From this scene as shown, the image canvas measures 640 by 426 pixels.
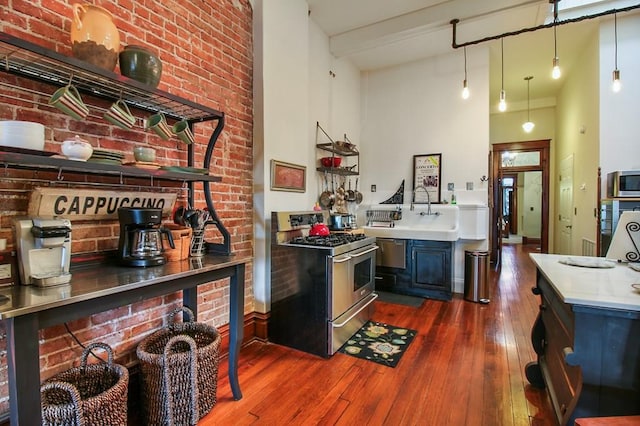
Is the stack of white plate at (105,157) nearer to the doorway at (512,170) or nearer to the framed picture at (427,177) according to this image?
the framed picture at (427,177)

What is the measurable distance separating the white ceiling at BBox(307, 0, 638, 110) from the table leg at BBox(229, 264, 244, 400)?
2924mm

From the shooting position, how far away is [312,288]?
249cm

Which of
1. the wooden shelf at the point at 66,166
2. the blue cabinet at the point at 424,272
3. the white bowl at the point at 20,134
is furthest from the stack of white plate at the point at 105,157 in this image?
the blue cabinet at the point at 424,272

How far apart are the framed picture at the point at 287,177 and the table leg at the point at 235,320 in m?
1.08

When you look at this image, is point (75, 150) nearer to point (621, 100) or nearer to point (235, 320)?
point (235, 320)

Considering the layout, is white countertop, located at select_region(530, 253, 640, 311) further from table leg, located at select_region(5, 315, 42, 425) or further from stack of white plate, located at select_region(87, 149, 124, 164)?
stack of white plate, located at select_region(87, 149, 124, 164)

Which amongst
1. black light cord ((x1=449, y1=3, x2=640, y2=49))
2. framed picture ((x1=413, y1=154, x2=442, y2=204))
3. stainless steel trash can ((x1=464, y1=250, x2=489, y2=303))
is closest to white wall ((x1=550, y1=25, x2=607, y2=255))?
black light cord ((x1=449, y1=3, x2=640, y2=49))

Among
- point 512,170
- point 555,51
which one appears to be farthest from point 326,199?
point 512,170

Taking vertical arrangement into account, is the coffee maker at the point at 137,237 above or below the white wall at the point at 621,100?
below

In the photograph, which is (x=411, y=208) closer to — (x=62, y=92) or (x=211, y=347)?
(x=211, y=347)

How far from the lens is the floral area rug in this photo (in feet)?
8.00

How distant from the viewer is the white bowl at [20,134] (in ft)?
3.91

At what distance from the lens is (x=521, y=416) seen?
69.1 inches

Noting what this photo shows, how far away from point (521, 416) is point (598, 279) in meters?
0.86
